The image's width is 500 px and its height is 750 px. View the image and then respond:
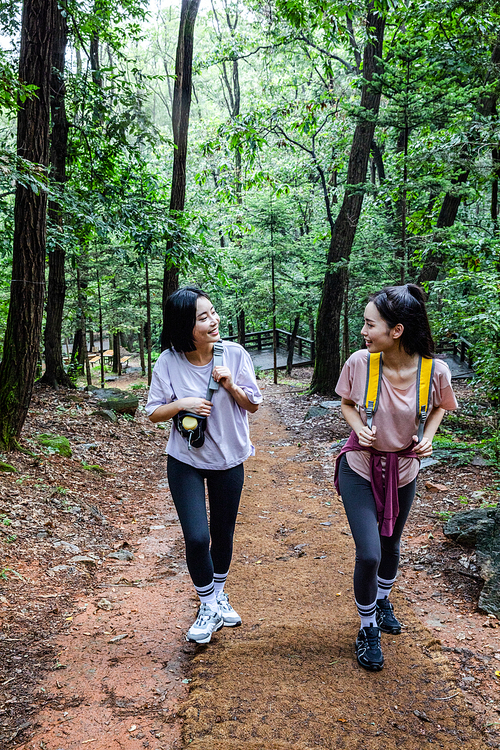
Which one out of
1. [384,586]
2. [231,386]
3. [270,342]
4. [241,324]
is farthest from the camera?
[270,342]

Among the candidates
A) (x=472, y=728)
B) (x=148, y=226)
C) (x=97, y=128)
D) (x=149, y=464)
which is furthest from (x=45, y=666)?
(x=97, y=128)

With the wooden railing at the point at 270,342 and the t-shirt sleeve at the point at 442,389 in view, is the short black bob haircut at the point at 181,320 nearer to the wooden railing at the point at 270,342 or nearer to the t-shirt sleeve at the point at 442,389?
the t-shirt sleeve at the point at 442,389

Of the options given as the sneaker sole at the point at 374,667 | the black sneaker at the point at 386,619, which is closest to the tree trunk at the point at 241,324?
the black sneaker at the point at 386,619

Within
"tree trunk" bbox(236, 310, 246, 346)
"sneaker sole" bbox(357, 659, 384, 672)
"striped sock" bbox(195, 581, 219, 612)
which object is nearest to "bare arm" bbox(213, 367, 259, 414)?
"striped sock" bbox(195, 581, 219, 612)

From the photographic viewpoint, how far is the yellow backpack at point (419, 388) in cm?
279

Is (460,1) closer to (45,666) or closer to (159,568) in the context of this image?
(159,568)

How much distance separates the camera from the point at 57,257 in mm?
11008

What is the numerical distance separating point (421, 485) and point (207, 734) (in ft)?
15.6

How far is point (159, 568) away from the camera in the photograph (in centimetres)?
462

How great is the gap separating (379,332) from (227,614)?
1.98 m

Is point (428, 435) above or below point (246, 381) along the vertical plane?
below

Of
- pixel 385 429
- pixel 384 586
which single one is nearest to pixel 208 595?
pixel 384 586

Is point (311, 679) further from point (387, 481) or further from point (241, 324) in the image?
point (241, 324)

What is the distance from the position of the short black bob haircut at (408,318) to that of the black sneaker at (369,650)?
5.04 ft
